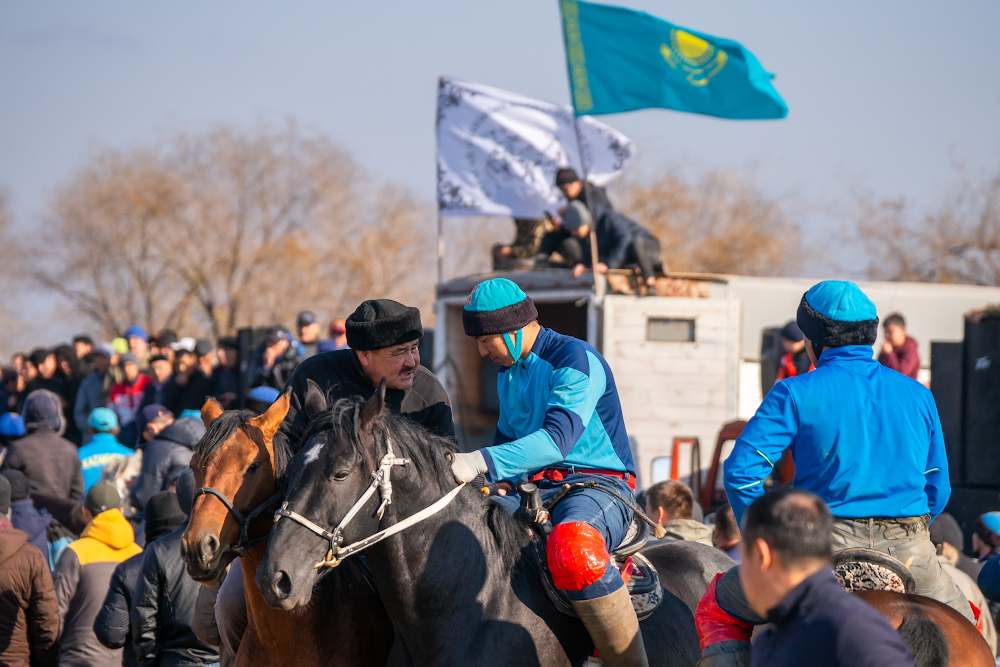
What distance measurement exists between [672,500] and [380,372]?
9.62 feet

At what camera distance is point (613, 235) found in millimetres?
11625

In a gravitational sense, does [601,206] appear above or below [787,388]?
above

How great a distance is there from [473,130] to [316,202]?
87.8ft

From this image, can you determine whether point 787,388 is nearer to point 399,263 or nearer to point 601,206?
point 601,206

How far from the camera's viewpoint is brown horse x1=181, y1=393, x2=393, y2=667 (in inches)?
149

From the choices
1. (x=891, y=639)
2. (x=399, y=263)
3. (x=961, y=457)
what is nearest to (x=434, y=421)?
(x=891, y=639)

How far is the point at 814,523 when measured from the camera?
2527 millimetres

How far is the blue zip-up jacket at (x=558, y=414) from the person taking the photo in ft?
12.4

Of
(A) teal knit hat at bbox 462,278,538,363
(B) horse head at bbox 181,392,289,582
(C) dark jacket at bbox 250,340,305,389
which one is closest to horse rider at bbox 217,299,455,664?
(B) horse head at bbox 181,392,289,582

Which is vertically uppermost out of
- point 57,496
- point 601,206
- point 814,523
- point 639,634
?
point 601,206

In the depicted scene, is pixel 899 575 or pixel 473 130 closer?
pixel 899 575

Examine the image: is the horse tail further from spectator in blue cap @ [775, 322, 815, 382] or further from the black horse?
spectator in blue cap @ [775, 322, 815, 382]

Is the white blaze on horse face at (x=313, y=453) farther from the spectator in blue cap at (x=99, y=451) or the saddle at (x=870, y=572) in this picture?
the spectator in blue cap at (x=99, y=451)

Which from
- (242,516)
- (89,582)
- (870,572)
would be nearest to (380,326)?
(242,516)
